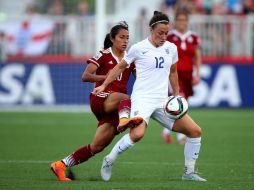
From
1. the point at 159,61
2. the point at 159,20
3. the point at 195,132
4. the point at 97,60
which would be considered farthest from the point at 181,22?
the point at 195,132

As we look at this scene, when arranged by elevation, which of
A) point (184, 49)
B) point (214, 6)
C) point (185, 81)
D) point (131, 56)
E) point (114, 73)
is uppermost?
point (131, 56)

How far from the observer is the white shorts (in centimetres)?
1087

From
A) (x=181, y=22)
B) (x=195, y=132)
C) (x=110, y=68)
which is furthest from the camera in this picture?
(x=181, y=22)

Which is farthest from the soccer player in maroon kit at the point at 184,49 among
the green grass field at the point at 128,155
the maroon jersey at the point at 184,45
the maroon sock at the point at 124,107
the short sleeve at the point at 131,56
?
the short sleeve at the point at 131,56

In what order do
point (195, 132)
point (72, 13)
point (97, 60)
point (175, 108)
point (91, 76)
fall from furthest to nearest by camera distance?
point (72, 13), point (97, 60), point (91, 76), point (195, 132), point (175, 108)

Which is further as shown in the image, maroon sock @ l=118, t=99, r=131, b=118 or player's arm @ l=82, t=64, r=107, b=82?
player's arm @ l=82, t=64, r=107, b=82

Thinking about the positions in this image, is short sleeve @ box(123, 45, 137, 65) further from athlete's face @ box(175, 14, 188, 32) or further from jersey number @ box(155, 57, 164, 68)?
athlete's face @ box(175, 14, 188, 32)

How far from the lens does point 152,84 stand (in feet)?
35.9

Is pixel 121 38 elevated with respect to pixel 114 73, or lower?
elevated

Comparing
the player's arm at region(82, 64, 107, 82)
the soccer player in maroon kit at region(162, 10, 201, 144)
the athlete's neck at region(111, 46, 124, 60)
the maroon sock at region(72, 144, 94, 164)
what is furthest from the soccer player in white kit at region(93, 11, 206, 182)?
the soccer player in maroon kit at region(162, 10, 201, 144)

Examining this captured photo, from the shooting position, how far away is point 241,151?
1530 centimetres

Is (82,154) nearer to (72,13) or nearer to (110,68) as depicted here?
(110,68)

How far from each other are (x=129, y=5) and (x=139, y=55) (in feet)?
61.1

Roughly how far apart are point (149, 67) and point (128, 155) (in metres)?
4.28
